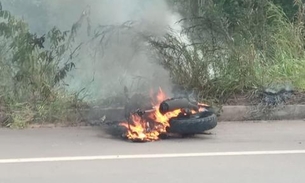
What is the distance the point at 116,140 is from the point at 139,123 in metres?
0.37

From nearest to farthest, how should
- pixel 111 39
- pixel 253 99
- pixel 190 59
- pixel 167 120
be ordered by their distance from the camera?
pixel 167 120 < pixel 253 99 < pixel 190 59 < pixel 111 39

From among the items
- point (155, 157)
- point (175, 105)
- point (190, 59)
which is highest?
point (190, 59)

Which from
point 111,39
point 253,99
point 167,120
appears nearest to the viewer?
point 167,120

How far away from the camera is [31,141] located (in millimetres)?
7418

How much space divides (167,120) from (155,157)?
3.81 ft

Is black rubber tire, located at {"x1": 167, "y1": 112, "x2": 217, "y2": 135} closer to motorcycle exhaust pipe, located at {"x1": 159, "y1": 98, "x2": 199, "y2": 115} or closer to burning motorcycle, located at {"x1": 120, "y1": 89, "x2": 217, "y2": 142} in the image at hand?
burning motorcycle, located at {"x1": 120, "y1": 89, "x2": 217, "y2": 142}

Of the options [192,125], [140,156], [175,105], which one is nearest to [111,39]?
[175,105]

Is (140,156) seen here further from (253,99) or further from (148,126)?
(253,99)

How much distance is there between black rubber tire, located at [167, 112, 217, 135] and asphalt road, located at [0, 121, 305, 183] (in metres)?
0.13

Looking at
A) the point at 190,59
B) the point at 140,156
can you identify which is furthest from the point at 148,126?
the point at 190,59

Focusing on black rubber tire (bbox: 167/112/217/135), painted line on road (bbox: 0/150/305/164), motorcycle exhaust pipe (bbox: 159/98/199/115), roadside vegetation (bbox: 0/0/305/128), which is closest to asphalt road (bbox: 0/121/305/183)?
painted line on road (bbox: 0/150/305/164)

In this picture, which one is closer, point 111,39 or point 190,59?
point 190,59

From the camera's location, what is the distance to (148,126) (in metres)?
7.54

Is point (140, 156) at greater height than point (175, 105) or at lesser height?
lesser
